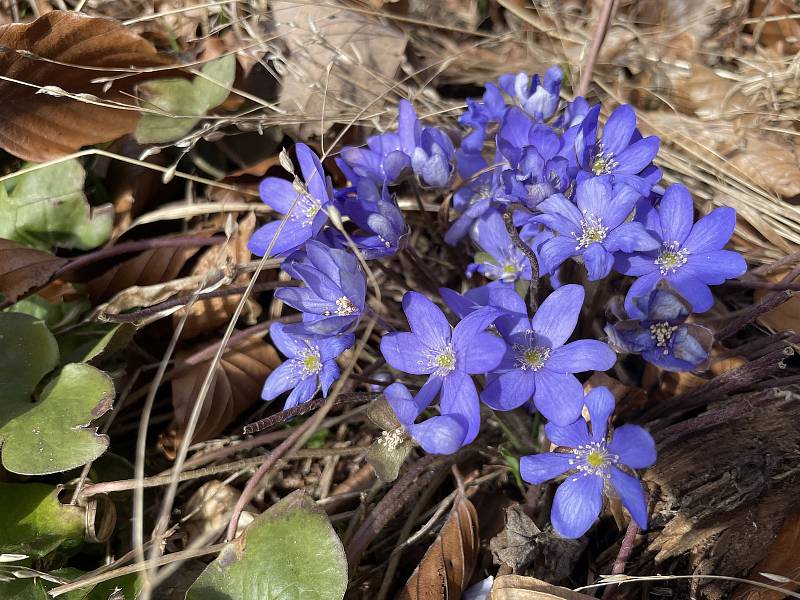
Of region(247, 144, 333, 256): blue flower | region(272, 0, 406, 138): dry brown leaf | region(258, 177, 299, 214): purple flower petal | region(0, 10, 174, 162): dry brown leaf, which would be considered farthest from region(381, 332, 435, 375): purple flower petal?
region(0, 10, 174, 162): dry brown leaf

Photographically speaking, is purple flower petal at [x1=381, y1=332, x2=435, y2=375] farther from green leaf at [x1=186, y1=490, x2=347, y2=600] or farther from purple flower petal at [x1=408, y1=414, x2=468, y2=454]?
green leaf at [x1=186, y1=490, x2=347, y2=600]

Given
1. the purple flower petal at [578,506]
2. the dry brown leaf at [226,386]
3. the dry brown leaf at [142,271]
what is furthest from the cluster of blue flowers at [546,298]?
the dry brown leaf at [142,271]

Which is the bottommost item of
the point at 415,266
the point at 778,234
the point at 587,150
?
the point at 778,234

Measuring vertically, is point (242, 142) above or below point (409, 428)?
above

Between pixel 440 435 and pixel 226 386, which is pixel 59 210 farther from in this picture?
pixel 440 435

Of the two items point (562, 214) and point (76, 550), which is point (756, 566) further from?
point (76, 550)

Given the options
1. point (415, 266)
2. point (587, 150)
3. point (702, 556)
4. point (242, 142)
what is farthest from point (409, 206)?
point (702, 556)
